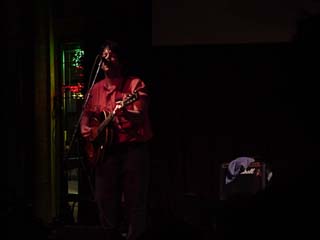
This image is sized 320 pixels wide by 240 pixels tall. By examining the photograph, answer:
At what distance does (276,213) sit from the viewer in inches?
40.4

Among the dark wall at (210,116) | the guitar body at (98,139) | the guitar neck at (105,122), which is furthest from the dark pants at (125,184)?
the dark wall at (210,116)

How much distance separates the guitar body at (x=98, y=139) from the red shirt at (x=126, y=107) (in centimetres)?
5

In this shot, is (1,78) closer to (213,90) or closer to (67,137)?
(67,137)

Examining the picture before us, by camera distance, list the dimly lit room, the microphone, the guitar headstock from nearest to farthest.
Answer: the guitar headstock
the microphone
the dimly lit room

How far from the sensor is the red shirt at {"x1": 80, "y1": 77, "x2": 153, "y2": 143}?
4.31 metres

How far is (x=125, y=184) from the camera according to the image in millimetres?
4402

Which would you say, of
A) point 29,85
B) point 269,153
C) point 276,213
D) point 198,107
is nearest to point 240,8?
point 198,107

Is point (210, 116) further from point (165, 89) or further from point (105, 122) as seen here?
point (105, 122)

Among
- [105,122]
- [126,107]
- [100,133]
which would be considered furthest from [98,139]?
[126,107]

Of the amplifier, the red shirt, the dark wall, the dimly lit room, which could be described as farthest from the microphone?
the amplifier

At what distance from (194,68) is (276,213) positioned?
468cm

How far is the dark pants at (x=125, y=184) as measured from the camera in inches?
170

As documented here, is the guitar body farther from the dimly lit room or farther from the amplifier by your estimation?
the amplifier

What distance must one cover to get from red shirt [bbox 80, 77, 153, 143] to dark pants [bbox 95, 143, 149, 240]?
3.7 inches
